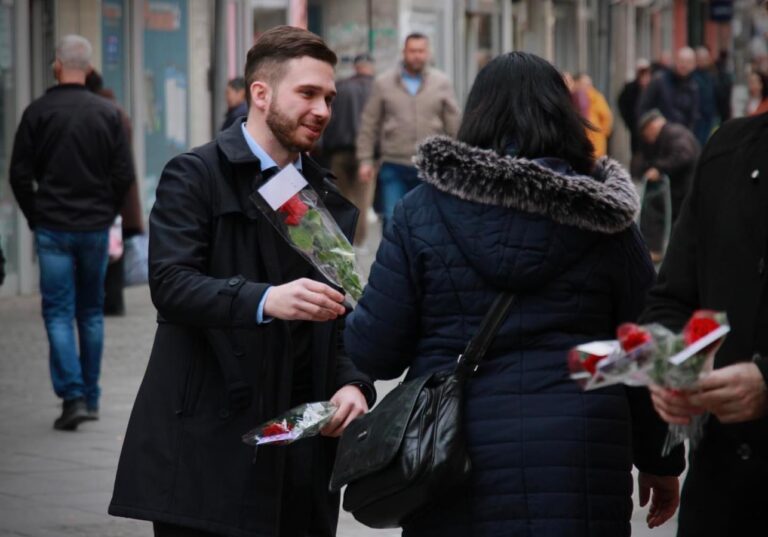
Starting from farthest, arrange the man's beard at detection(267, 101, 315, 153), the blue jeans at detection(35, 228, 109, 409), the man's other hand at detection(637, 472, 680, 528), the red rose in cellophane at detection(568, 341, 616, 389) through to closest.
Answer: the blue jeans at detection(35, 228, 109, 409), the man's beard at detection(267, 101, 315, 153), the man's other hand at detection(637, 472, 680, 528), the red rose in cellophane at detection(568, 341, 616, 389)

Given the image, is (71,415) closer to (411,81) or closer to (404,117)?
(404,117)

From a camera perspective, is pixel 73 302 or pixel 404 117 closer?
pixel 73 302

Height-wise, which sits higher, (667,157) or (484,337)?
(484,337)

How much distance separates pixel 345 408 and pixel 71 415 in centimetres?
508

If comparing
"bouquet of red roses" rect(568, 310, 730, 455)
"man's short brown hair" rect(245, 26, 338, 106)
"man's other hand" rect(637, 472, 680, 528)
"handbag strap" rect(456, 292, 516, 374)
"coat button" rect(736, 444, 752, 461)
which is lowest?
"man's other hand" rect(637, 472, 680, 528)

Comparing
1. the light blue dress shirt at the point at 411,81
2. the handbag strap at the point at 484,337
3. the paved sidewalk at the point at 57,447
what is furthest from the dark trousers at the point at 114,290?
the handbag strap at the point at 484,337

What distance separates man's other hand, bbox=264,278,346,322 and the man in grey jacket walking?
11.3 m

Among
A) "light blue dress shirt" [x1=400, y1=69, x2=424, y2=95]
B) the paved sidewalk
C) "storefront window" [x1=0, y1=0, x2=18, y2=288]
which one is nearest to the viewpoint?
the paved sidewalk

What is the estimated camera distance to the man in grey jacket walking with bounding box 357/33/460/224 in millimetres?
15500

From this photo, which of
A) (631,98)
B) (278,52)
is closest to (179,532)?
(278,52)

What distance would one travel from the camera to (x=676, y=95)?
26.4 meters

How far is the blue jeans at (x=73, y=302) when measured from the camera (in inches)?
365

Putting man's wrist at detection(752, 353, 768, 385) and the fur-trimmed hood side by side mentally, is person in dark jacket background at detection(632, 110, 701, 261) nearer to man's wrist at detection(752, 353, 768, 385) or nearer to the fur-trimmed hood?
the fur-trimmed hood

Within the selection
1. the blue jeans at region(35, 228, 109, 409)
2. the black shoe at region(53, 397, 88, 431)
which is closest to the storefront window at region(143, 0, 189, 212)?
the blue jeans at region(35, 228, 109, 409)
